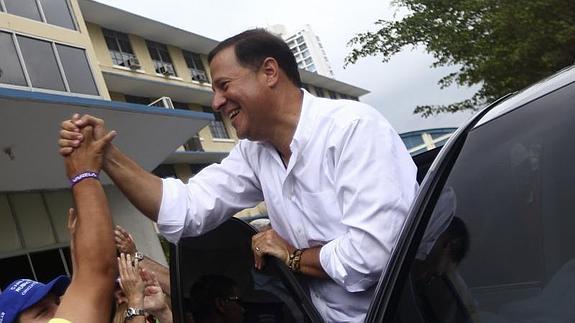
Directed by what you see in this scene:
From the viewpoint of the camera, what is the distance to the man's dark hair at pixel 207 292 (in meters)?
1.77

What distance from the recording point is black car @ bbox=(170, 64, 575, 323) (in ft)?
3.53

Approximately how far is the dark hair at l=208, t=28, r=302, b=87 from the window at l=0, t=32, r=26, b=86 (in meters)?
12.0

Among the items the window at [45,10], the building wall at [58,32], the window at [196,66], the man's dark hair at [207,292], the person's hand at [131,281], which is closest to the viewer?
the man's dark hair at [207,292]

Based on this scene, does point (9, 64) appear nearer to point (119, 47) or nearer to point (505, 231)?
point (119, 47)

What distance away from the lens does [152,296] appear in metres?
2.32

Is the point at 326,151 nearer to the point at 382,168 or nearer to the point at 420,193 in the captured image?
the point at 382,168

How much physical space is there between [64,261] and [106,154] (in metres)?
12.2

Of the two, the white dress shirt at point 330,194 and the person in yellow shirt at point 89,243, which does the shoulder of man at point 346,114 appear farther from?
the person in yellow shirt at point 89,243

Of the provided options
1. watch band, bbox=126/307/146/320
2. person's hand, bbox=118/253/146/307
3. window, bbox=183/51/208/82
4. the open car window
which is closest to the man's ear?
the open car window

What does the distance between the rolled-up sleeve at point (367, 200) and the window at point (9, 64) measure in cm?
1248

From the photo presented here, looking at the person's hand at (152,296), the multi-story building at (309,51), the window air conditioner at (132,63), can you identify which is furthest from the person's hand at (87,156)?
the multi-story building at (309,51)

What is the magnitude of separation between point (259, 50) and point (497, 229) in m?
1.00

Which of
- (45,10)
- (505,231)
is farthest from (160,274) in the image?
(45,10)

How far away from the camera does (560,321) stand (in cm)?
96
